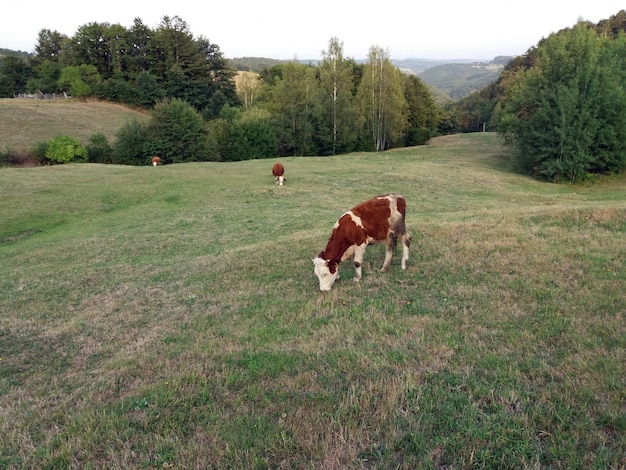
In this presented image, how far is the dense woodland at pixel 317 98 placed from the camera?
34688 mm

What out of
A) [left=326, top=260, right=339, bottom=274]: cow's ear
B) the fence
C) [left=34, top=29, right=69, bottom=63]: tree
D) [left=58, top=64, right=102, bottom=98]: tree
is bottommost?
[left=326, top=260, right=339, bottom=274]: cow's ear

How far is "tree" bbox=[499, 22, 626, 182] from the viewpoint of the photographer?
33875mm

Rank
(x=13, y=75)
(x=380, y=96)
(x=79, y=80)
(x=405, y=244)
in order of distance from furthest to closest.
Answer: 1. (x=13, y=75)
2. (x=79, y=80)
3. (x=380, y=96)
4. (x=405, y=244)

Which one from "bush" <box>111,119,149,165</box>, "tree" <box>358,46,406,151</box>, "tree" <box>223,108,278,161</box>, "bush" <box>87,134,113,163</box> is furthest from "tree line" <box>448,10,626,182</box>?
"bush" <box>87,134,113,163</box>

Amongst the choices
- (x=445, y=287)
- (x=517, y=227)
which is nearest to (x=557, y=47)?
(x=517, y=227)

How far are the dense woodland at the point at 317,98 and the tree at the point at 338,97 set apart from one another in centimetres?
15

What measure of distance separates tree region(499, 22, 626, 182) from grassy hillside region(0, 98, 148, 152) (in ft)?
175

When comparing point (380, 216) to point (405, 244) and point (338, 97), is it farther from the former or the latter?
point (338, 97)

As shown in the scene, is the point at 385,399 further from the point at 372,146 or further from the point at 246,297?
the point at 372,146

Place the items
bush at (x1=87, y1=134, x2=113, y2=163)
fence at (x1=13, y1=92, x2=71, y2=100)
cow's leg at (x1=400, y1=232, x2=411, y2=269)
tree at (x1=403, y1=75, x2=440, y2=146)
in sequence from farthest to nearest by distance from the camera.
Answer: fence at (x1=13, y1=92, x2=71, y2=100) → tree at (x1=403, y1=75, x2=440, y2=146) → bush at (x1=87, y1=134, x2=113, y2=163) → cow's leg at (x1=400, y1=232, x2=411, y2=269)

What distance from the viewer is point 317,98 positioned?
191 ft

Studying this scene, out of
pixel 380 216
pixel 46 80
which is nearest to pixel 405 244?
pixel 380 216

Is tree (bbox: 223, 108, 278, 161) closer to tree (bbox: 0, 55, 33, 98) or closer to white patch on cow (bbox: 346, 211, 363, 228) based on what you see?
white patch on cow (bbox: 346, 211, 363, 228)

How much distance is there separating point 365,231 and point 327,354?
4.26 m
